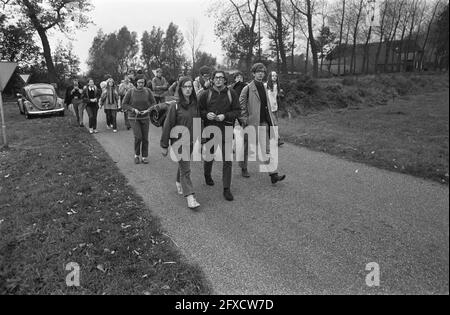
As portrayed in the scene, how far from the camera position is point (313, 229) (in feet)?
13.8

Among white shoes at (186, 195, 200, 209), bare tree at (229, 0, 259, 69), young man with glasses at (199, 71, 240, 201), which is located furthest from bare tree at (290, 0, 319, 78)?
white shoes at (186, 195, 200, 209)

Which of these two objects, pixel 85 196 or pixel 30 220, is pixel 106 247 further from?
pixel 85 196

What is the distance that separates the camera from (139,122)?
25.3 ft

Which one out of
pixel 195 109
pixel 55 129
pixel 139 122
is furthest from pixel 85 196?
pixel 55 129

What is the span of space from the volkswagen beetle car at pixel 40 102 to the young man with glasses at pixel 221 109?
15.0 m

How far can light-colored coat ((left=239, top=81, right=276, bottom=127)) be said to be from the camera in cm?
585

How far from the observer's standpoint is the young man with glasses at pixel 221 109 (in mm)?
5145

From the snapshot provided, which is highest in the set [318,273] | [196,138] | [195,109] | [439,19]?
[439,19]

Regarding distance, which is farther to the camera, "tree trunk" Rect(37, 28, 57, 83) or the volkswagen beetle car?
"tree trunk" Rect(37, 28, 57, 83)

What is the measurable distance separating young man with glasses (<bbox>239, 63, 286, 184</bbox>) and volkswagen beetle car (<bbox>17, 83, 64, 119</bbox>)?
584 inches

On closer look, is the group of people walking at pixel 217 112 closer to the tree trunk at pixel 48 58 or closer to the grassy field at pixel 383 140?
the grassy field at pixel 383 140

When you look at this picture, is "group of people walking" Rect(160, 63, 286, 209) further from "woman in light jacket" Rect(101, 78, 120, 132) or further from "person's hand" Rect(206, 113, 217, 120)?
"woman in light jacket" Rect(101, 78, 120, 132)

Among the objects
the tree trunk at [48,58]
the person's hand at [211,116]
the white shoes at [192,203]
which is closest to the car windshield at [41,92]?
the tree trunk at [48,58]
